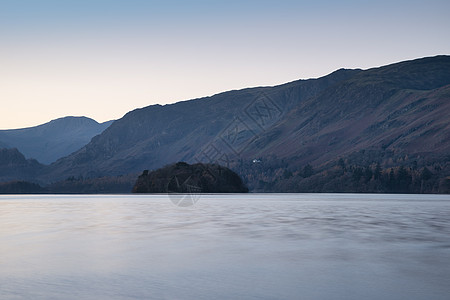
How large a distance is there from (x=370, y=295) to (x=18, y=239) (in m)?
19.7

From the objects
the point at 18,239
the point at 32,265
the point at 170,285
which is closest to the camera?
the point at 170,285

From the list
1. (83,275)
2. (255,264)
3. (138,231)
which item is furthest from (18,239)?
(255,264)

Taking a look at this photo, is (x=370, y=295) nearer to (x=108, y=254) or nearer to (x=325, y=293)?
(x=325, y=293)

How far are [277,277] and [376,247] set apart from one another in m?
8.96

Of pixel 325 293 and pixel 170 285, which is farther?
pixel 170 285

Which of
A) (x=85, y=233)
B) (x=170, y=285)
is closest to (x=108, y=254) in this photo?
(x=170, y=285)

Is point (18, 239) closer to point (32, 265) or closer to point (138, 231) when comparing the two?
point (138, 231)

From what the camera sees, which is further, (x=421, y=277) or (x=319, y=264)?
(x=319, y=264)

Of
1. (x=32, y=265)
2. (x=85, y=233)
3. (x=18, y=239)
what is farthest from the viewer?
(x=85, y=233)

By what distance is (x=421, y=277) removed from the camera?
15.5 meters

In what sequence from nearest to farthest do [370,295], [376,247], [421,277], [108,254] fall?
1. [370,295]
2. [421,277]
3. [108,254]
4. [376,247]

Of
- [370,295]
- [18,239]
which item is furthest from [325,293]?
[18,239]

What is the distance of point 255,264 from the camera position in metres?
Answer: 18.2

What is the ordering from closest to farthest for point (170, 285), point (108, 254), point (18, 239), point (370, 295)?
1. point (370, 295)
2. point (170, 285)
3. point (108, 254)
4. point (18, 239)
